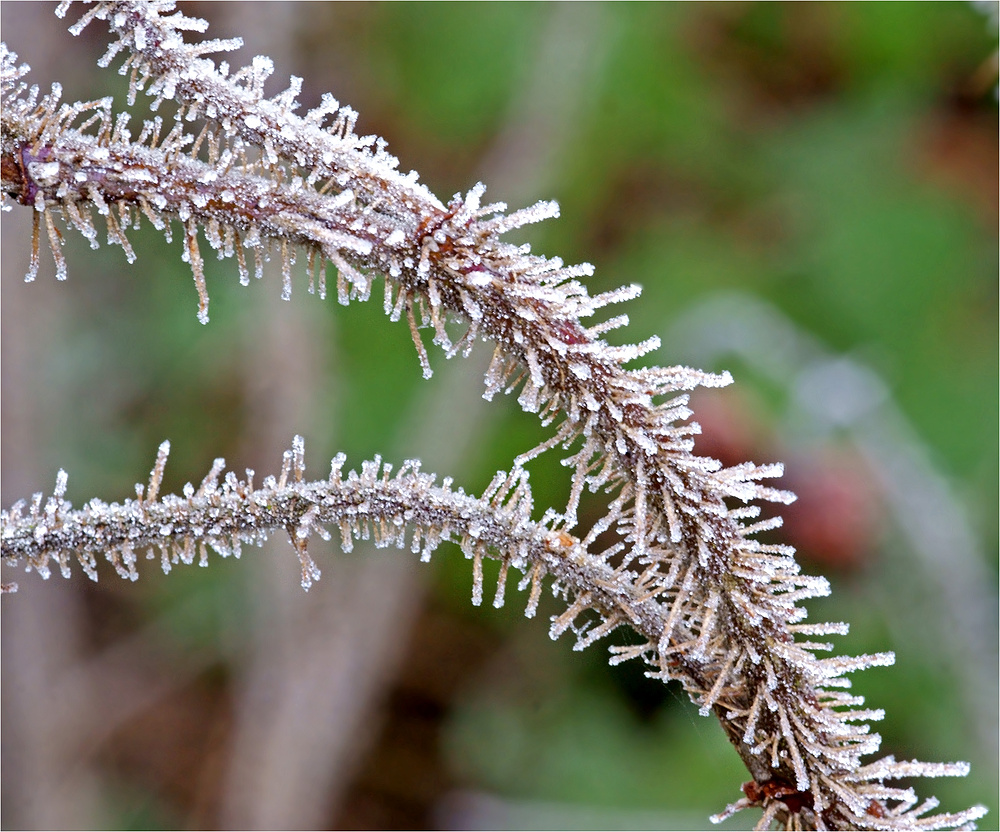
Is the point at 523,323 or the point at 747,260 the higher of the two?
the point at 747,260

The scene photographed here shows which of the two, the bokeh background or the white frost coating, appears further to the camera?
the bokeh background

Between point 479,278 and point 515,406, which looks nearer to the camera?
point 479,278

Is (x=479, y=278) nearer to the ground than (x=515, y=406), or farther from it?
nearer to the ground

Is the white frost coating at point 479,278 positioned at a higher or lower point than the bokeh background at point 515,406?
lower

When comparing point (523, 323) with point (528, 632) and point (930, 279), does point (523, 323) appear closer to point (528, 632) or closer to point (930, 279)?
point (528, 632)

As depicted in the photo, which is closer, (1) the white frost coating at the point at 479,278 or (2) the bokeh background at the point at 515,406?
(1) the white frost coating at the point at 479,278

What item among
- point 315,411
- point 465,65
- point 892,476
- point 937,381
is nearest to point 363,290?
point 315,411

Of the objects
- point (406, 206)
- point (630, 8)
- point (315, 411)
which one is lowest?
point (406, 206)

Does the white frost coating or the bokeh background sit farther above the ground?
the bokeh background
